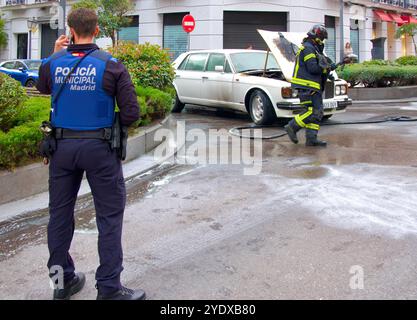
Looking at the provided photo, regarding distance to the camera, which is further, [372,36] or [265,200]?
[372,36]

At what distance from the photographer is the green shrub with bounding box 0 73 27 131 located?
5816 mm

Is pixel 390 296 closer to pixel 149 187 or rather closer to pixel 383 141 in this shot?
pixel 149 187

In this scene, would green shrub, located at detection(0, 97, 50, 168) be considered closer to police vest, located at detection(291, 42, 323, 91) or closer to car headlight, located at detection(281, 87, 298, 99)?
police vest, located at detection(291, 42, 323, 91)

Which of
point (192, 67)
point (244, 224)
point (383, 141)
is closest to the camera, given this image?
point (244, 224)

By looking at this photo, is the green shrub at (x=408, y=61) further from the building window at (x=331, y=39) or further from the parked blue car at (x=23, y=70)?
the parked blue car at (x=23, y=70)

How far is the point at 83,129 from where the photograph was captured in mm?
3254

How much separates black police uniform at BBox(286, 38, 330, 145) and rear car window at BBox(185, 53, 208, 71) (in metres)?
4.36

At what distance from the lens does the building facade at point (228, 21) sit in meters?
24.1

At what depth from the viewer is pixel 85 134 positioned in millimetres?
3246

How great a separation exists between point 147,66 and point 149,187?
424cm

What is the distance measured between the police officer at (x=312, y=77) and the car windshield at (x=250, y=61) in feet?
10.2

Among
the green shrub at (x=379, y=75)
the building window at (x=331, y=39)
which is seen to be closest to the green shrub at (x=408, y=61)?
the green shrub at (x=379, y=75)

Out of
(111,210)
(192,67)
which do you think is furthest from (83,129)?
(192,67)

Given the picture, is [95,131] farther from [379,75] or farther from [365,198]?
[379,75]
